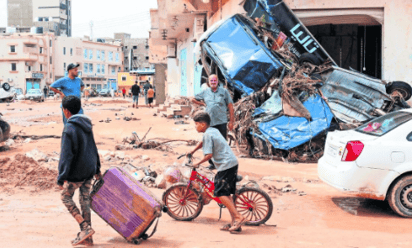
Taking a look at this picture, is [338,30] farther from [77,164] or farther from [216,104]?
[77,164]

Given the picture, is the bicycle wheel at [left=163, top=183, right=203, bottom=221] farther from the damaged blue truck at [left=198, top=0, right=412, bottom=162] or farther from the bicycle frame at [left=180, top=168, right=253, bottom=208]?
the damaged blue truck at [left=198, top=0, right=412, bottom=162]

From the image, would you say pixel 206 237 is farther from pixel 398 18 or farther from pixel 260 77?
pixel 398 18

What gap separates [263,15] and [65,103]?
919cm

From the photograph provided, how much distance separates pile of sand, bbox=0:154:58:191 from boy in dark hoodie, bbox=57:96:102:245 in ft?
10.5

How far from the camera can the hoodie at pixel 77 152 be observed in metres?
4.48

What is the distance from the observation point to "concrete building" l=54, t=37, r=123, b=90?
88.7 m

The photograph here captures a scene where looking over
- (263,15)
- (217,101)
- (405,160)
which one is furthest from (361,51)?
(405,160)

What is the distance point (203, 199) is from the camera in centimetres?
591

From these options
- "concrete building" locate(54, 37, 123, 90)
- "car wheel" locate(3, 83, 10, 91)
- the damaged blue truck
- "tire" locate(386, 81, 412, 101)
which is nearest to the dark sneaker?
the damaged blue truck

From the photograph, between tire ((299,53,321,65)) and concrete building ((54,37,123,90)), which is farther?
concrete building ((54,37,123,90))

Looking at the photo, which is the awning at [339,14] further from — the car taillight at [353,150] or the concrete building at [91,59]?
the concrete building at [91,59]

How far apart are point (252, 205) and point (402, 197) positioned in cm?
217

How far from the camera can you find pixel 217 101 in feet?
27.9

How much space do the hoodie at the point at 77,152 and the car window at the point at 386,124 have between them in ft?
13.3
